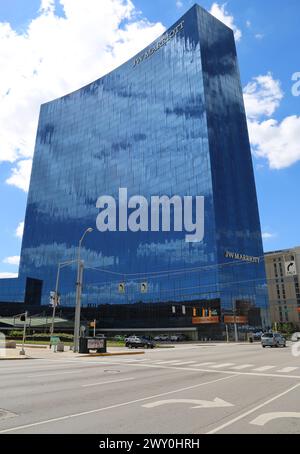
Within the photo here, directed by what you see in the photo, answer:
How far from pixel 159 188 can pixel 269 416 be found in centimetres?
9781

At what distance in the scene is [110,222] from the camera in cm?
11775

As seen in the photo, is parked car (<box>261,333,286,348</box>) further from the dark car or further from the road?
the road

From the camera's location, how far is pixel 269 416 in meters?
8.66

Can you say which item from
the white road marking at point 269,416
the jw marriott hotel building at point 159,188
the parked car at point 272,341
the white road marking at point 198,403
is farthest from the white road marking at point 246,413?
the jw marriott hotel building at point 159,188

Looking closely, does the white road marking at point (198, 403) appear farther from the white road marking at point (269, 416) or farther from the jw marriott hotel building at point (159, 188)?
the jw marriott hotel building at point (159, 188)

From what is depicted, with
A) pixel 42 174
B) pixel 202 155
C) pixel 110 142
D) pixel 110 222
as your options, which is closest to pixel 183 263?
pixel 202 155

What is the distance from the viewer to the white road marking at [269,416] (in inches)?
316

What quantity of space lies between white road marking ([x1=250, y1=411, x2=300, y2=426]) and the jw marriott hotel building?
6144 centimetres

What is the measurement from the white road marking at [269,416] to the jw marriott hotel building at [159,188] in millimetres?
61439

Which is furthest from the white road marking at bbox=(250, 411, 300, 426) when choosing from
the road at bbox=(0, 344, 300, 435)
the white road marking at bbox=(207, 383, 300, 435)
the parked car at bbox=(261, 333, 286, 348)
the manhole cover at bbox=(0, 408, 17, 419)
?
the parked car at bbox=(261, 333, 286, 348)

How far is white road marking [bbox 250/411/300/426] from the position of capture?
8023 mm

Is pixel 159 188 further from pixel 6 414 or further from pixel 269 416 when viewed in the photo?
pixel 6 414

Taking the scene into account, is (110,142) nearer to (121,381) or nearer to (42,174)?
(42,174)

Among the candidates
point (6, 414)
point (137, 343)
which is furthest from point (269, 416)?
point (137, 343)
